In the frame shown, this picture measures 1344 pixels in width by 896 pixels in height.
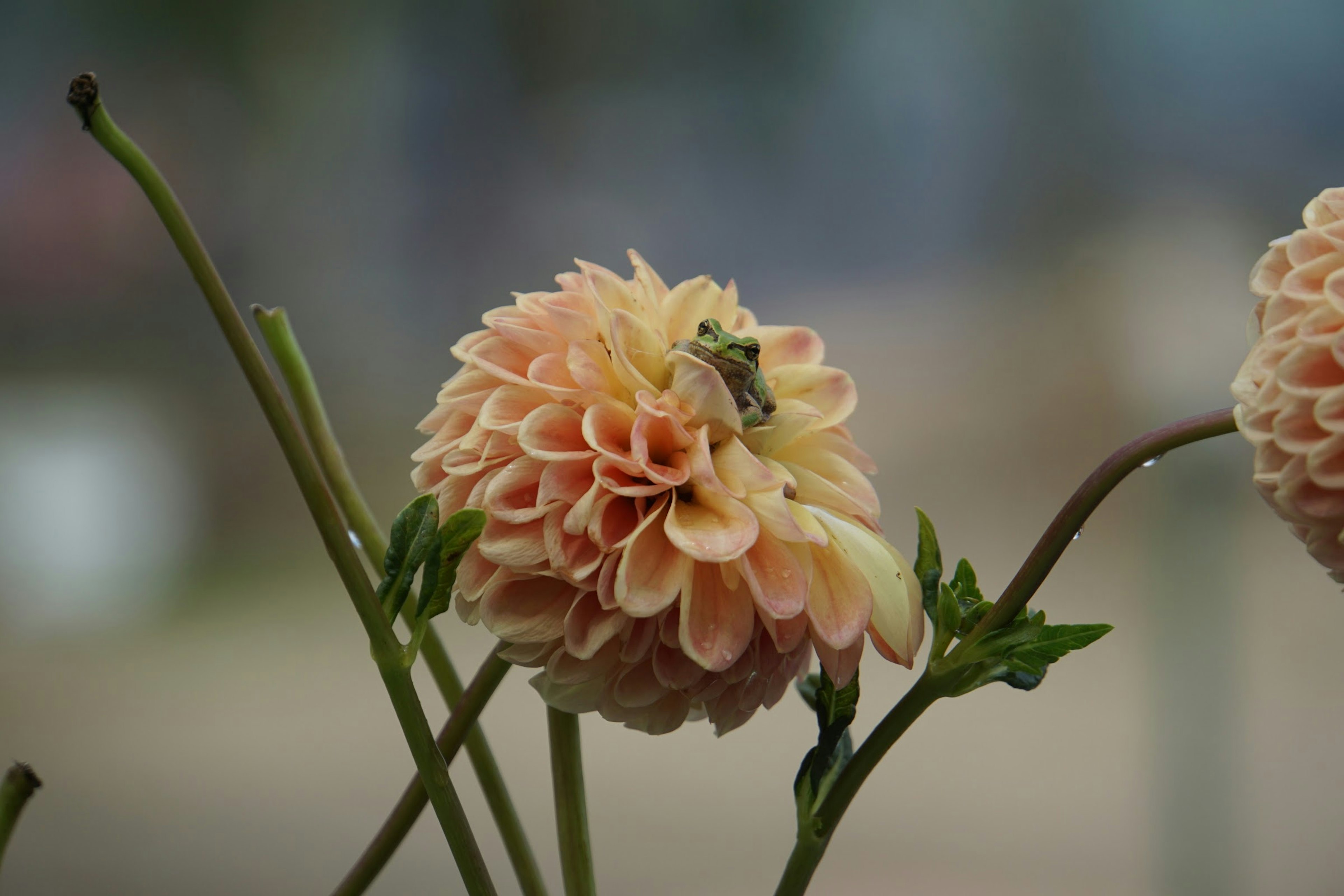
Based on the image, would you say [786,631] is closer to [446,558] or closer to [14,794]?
[446,558]

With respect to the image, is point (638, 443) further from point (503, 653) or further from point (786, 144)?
point (786, 144)

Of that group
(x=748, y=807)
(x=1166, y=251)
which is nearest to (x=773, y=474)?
(x=748, y=807)

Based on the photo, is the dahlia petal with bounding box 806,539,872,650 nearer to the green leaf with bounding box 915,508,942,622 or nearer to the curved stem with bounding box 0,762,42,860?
the green leaf with bounding box 915,508,942,622

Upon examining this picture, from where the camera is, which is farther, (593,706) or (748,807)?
(748,807)

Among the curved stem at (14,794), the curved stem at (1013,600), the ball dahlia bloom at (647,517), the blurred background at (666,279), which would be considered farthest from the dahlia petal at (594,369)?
the blurred background at (666,279)

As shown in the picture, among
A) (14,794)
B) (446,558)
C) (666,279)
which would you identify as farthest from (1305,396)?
(666,279)

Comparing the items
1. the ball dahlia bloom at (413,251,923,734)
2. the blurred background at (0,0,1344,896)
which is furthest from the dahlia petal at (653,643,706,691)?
the blurred background at (0,0,1344,896)
